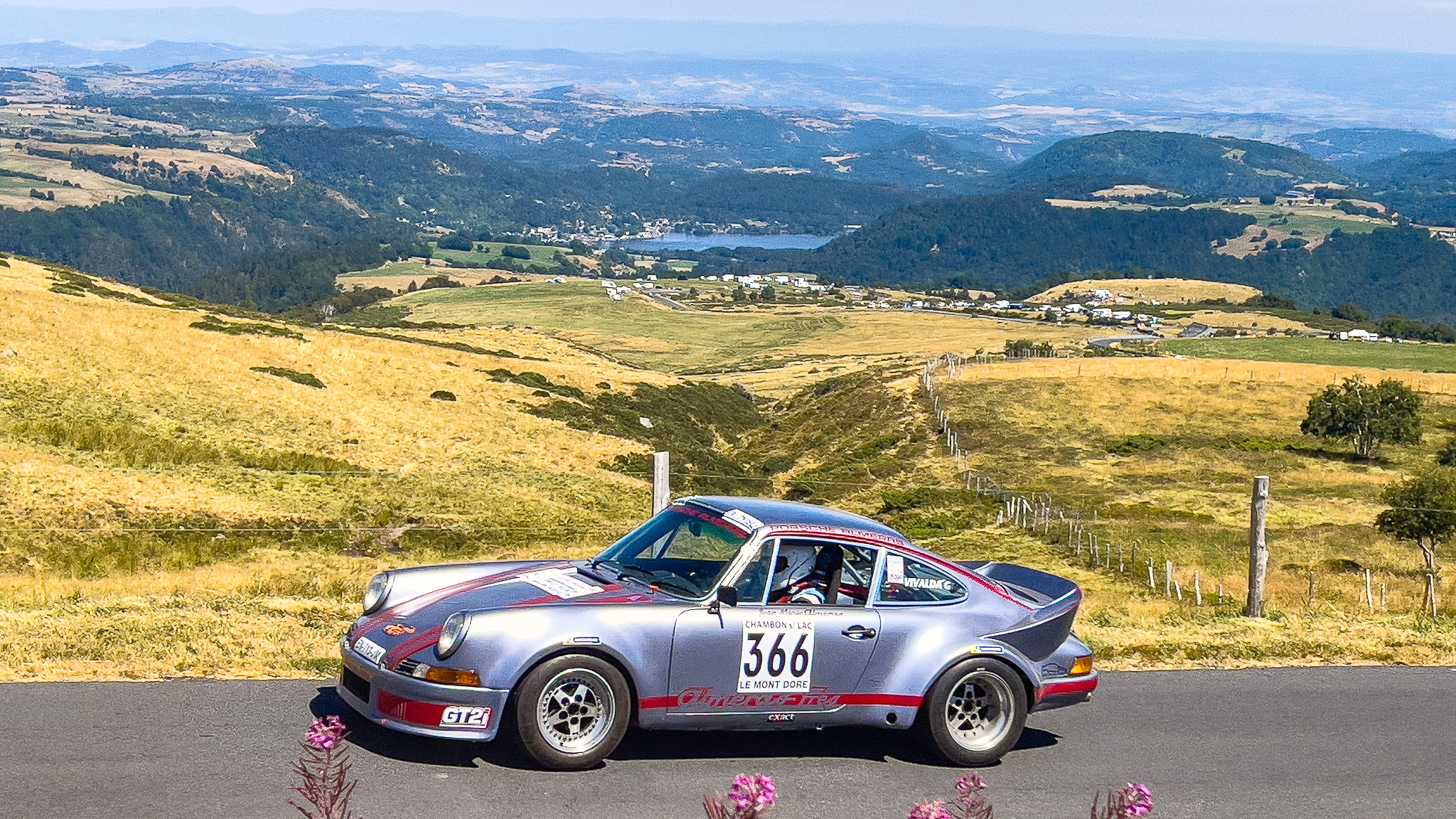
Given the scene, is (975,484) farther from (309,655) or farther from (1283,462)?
(309,655)

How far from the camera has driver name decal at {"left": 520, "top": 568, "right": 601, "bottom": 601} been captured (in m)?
9.59

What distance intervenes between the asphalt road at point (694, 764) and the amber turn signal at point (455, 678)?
1.89 feet

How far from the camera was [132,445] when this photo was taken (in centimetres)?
3569

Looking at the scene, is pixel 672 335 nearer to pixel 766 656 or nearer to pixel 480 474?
pixel 480 474

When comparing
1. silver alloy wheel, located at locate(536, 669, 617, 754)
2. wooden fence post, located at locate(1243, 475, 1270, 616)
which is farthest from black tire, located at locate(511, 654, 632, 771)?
wooden fence post, located at locate(1243, 475, 1270, 616)

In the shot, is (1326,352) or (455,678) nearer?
(455,678)

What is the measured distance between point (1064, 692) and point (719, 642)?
281 centimetres

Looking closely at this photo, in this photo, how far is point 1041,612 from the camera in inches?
413

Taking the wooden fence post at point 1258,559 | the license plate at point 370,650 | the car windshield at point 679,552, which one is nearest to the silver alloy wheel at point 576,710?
the car windshield at point 679,552

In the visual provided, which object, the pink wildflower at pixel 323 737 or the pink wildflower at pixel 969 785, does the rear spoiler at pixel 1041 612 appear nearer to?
the pink wildflower at pixel 969 785

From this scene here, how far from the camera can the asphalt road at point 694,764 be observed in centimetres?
826

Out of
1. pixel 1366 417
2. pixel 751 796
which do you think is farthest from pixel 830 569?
pixel 1366 417

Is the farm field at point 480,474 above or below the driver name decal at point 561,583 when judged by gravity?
below

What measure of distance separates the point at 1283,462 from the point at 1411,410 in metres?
9.95
